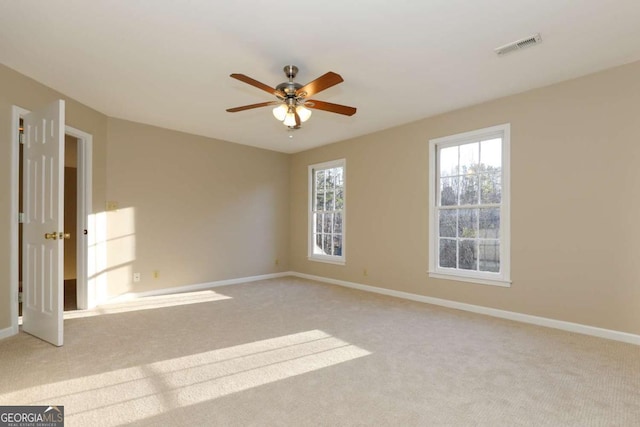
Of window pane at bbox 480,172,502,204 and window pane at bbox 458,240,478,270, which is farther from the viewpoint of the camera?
window pane at bbox 458,240,478,270

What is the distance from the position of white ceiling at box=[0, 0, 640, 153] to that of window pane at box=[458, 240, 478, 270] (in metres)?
1.73

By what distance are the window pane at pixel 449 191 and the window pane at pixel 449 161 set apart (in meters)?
0.09

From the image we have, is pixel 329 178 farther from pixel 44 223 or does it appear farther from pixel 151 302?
pixel 44 223

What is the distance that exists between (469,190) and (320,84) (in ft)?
8.60

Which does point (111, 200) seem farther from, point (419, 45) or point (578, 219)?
point (578, 219)

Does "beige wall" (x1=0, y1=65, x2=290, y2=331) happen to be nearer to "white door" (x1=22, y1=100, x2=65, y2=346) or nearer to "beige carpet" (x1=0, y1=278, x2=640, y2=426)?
"white door" (x1=22, y1=100, x2=65, y2=346)

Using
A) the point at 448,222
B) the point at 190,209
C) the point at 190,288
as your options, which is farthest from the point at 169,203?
the point at 448,222

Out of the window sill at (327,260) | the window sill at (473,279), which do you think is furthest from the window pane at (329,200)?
the window sill at (473,279)

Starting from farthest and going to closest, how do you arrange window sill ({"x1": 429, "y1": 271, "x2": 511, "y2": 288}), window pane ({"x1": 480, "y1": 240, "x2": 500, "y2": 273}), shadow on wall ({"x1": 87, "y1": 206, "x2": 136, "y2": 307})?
shadow on wall ({"x1": 87, "y1": 206, "x2": 136, "y2": 307}) → window pane ({"x1": 480, "y1": 240, "x2": 500, "y2": 273}) → window sill ({"x1": 429, "y1": 271, "x2": 511, "y2": 288})

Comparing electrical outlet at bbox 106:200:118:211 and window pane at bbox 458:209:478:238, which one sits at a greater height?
electrical outlet at bbox 106:200:118:211

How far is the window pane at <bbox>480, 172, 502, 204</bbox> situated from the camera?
13.1 ft

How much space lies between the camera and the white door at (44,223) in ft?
→ 9.57
